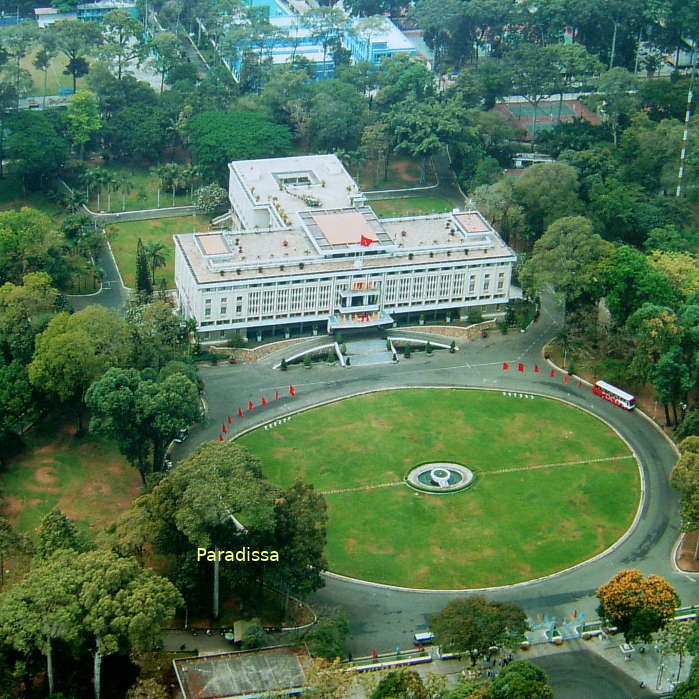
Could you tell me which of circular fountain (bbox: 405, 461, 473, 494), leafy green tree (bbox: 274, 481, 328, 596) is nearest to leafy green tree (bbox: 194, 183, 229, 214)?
circular fountain (bbox: 405, 461, 473, 494)

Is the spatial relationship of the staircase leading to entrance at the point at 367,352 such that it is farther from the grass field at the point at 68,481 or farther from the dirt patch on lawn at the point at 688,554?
the dirt patch on lawn at the point at 688,554

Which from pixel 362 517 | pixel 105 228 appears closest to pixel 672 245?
pixel 362 517

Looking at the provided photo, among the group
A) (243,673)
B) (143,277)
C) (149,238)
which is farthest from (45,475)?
(149,238)

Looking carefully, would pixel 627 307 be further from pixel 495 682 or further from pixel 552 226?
pixel 495 682

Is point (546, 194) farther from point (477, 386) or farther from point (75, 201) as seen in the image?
point (75, 201)

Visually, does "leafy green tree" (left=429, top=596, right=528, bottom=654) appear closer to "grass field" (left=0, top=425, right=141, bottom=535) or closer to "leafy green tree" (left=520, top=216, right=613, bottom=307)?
"grass field" (left=0, top=425, right=141, bottom=535)

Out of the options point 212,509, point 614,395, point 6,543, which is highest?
point 212,509
